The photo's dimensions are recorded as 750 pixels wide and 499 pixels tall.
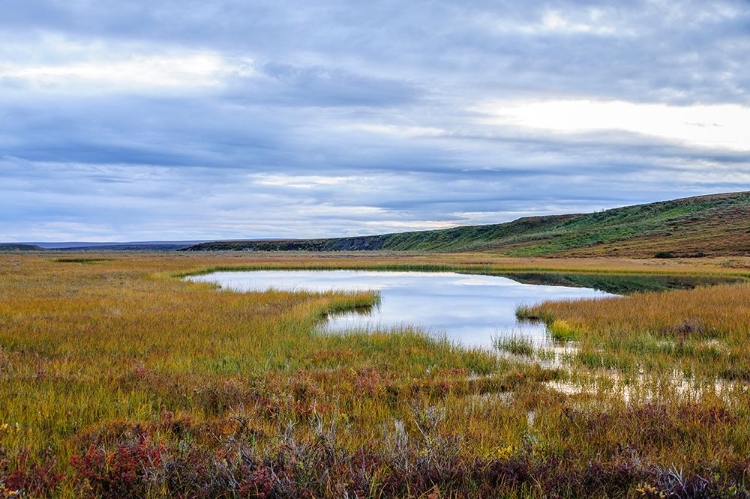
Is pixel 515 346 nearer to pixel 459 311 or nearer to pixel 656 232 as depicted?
pixel 459 311

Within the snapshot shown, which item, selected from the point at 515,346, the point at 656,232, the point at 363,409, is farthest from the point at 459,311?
the point at 656,232

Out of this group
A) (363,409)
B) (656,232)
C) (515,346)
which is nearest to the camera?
(363,409)

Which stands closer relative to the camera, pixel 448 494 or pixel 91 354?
pixel 448 494

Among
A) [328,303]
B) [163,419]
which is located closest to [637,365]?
[163,419]

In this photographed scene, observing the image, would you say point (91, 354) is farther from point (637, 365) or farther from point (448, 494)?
point (637, 365)

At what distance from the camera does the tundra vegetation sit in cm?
532

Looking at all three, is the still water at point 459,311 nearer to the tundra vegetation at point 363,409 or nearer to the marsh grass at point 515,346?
the marsh grass at point 515,346

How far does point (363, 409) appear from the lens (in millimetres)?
8281

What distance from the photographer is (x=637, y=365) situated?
468 inches

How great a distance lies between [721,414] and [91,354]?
39.4 feet

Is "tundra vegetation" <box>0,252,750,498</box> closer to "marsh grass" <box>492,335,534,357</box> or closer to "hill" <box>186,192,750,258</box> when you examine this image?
"marsh grass" <box>492,335,534,357</box>

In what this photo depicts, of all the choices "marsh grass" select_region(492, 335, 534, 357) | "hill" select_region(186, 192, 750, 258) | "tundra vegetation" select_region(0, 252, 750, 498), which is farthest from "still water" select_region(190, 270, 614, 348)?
"hill" select_region(186, 192, 750, 258)

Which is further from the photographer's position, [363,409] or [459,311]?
[459,311]

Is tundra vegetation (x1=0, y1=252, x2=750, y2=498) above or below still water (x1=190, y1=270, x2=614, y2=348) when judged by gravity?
above
